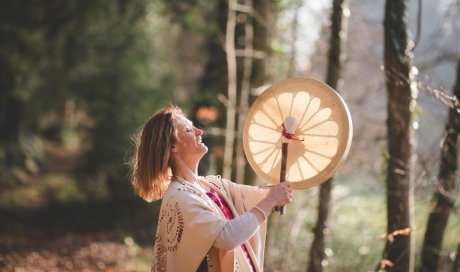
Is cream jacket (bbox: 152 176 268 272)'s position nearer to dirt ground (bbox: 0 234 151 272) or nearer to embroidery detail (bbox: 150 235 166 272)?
embroidery detail (bbox: 150 235 166 272)

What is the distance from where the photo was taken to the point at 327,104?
2438mm

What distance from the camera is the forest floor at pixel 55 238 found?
7.96 meters

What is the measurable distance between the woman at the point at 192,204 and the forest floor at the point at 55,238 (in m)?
4.97

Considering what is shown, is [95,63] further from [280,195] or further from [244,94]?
[280,195]

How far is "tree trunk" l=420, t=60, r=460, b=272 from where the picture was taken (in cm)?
350

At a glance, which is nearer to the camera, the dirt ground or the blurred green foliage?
the dirt ground

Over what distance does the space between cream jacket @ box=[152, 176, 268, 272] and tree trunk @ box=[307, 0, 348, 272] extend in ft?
6.64

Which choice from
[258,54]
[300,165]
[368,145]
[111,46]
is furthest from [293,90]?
[111,46]

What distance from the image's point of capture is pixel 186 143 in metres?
2.60

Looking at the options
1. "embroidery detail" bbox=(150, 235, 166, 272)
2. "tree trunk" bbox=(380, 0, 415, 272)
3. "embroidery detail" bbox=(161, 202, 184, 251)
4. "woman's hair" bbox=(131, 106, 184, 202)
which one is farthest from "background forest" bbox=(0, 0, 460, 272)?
"embroidery detail" bbox=(161, 202, 184, 251)

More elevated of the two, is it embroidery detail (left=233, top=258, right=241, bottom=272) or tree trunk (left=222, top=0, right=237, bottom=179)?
tree trunk (left=222, top=0, right=237, bottom=179)

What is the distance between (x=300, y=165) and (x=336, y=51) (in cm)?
218

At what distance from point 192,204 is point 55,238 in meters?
8.44

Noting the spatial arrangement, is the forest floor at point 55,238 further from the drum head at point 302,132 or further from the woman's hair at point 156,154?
the drum head at point 302,132
